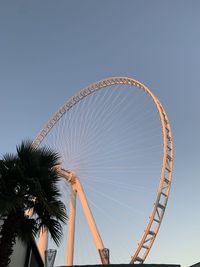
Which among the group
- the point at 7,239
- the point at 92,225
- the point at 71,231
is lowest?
the point at 7,239

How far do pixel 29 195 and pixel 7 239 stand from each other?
62.0 inches

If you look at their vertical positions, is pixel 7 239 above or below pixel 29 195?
below

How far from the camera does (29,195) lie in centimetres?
961

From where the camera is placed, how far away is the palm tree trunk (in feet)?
26.3

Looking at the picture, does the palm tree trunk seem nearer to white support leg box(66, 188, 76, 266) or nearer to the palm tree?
the palm tree

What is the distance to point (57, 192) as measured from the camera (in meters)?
10.1

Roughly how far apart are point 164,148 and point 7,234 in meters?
16.2

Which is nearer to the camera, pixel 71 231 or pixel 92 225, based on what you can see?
pixel 92 225

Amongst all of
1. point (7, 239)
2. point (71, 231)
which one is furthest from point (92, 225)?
point (7, 239)

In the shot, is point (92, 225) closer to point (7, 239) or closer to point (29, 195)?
point (29, 195)

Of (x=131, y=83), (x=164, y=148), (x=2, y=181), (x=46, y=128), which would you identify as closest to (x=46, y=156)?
(x=2, y=181)

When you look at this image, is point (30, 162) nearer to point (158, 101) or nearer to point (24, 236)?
point (24, 236)

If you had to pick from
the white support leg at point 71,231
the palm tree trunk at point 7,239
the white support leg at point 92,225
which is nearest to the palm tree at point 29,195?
the palm tree trunk at point 7,239

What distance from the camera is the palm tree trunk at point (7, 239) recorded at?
803cm
